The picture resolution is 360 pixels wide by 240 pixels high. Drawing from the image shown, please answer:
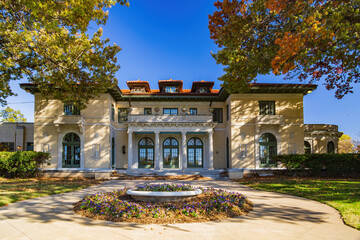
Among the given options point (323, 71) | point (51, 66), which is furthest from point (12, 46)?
point (323, 71)

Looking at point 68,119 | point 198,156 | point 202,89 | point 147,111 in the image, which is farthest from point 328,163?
point 68,119

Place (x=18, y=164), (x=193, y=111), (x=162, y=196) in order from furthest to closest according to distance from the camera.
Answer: (x=193, y=111), (x=18, y=164), (x=162, y=196)

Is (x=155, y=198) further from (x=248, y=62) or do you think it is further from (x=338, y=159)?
(x=338, y=159)

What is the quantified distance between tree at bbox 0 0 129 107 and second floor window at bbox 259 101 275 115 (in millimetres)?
13642

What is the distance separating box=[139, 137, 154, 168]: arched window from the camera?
23.3 metres

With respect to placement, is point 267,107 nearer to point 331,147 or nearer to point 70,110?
point 331,147

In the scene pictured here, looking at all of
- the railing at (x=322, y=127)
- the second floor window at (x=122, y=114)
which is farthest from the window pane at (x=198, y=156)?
the railing at (x=322, y=127)

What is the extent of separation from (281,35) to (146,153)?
1763cm

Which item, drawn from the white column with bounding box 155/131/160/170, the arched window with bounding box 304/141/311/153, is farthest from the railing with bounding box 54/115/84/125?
the arched window with bounding box 304/141/311/153

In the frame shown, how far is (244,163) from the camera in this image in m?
21.1

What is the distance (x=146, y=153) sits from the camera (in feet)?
77.2

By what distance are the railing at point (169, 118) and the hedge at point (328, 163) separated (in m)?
7.79

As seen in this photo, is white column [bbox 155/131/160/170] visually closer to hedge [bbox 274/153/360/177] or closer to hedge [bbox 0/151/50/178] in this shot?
hedge [bbox 0/151/50/178]

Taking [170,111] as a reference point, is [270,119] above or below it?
below
